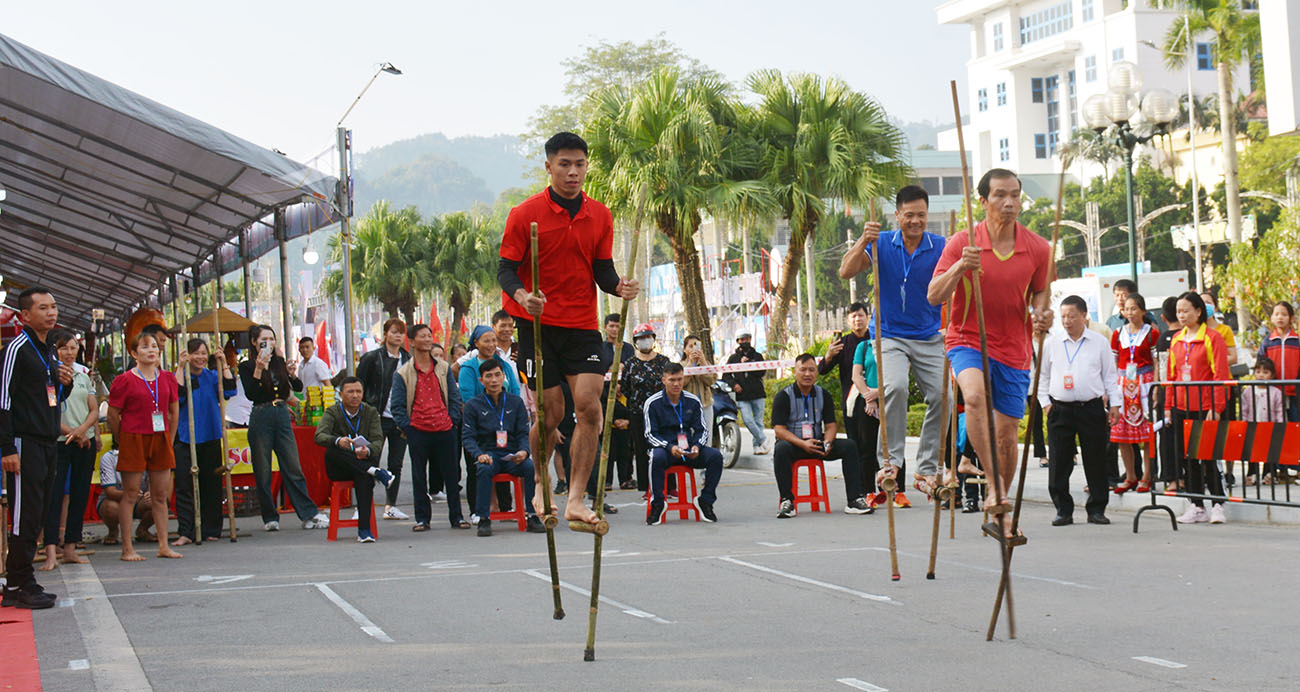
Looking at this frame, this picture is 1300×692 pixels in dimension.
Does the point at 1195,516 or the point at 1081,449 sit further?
the point at 1081,449

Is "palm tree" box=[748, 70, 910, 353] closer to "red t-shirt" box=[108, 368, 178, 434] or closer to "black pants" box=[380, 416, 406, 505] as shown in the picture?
"black pants" box=[380, 416, 406, 505]

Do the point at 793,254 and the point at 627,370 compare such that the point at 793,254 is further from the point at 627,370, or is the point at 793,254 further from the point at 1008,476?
the point at 1008,476

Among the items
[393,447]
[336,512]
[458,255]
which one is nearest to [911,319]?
[336,512]

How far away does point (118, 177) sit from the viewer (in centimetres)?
1938

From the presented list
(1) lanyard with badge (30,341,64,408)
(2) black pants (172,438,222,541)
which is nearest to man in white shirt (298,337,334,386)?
(2) black pants (172,438,222,541)

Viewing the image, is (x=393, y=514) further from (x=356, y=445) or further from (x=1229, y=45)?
(x=1229, y=45)

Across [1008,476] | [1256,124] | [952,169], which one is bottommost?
[1008,476]

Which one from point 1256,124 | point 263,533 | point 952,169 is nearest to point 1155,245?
point 1256,124

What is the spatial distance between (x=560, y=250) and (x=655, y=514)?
21.2 feet

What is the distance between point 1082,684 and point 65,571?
830 cm

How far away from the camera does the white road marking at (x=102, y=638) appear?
6.73 metres

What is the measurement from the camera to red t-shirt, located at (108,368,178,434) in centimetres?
1205

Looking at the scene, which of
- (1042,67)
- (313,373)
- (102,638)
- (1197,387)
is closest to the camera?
(102,638)

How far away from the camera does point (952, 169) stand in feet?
441
